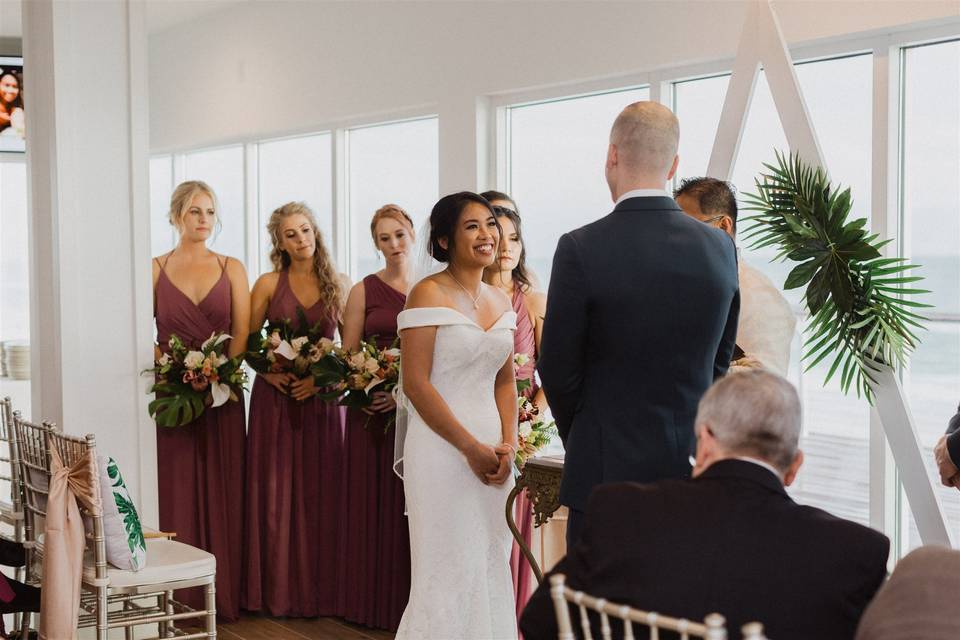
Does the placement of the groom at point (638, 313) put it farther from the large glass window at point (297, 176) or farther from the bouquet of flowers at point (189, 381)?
the large glass window at point (297, 176)

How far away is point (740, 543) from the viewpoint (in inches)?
67.4

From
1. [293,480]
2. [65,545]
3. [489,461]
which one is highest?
[489,461]

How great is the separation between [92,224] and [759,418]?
141 inches

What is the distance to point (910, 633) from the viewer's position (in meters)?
1.70

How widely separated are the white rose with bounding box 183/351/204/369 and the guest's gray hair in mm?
3335

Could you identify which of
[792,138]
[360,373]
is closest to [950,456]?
[792,138]

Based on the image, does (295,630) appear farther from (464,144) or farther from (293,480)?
(464,144)

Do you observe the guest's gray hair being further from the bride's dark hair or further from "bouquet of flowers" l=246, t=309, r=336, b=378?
"bouquet of flowers" l=246, t=309, r=336, b=378

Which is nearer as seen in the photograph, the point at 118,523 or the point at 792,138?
the point at 118,523

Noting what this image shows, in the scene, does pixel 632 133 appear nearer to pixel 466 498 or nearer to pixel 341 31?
pixel 466 498

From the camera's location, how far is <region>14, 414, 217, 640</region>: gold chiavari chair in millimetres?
3568

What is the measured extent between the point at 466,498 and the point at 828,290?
142cm

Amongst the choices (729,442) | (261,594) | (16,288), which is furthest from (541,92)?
(16,288)

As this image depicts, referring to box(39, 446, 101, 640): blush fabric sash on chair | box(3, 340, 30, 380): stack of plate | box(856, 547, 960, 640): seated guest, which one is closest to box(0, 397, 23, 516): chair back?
box(39, 446, 101, 640): blush fabric sash on chair
